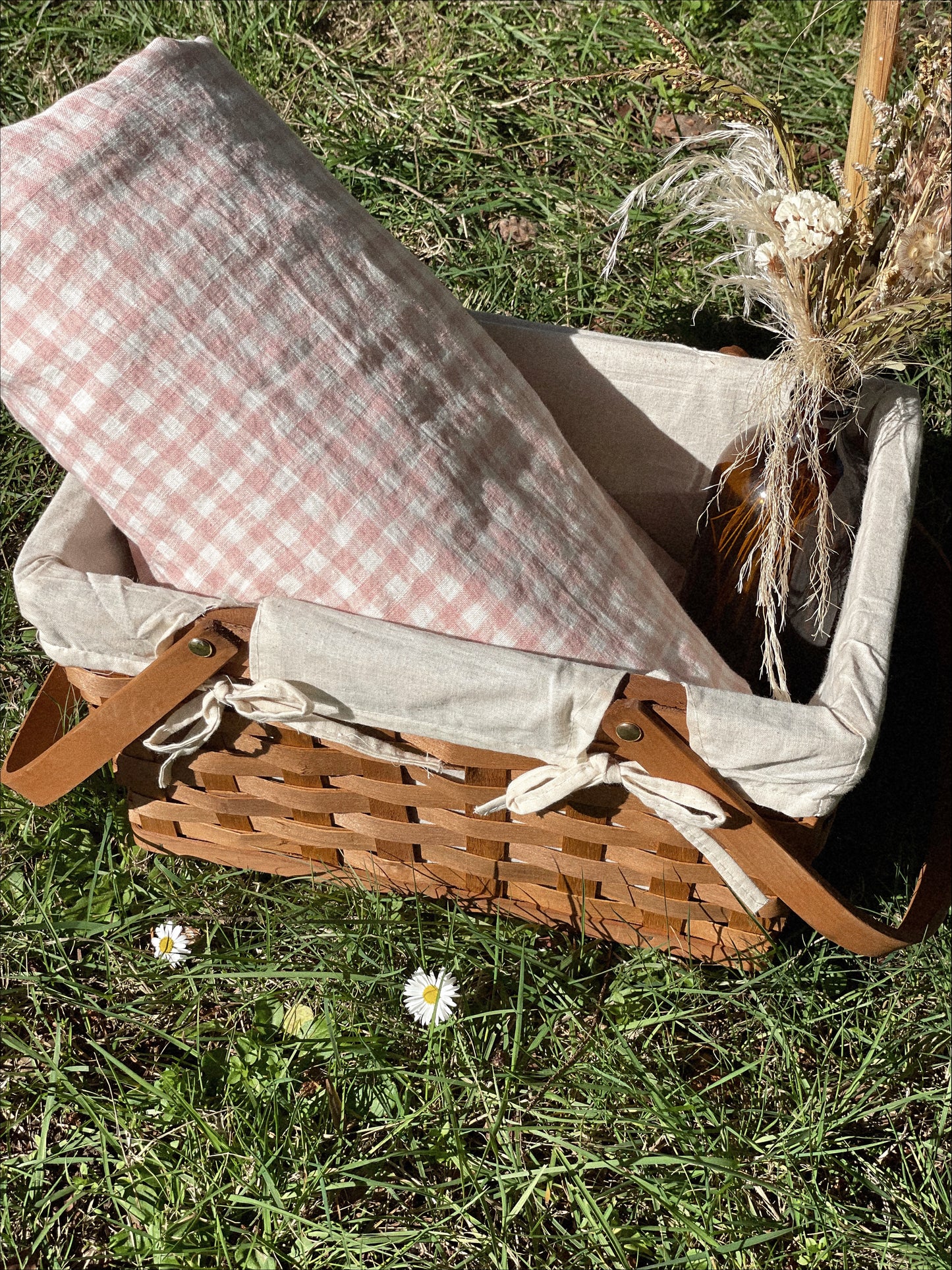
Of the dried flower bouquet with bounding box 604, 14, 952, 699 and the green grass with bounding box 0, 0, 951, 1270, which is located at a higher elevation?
the dried flower bouquet with bounding box 604, 14, 952, 699

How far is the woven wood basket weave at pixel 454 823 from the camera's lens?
112 centimetres

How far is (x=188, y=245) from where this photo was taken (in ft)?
3.67

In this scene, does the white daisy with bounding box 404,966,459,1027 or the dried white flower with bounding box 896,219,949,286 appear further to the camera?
the white daisy with bounding box 404,966,459,1027

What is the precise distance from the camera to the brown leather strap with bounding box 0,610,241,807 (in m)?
1.11

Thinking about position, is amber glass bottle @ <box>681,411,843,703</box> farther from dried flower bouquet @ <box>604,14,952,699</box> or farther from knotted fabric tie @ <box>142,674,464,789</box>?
knotted fabric tie @ <box>142,674,464,789</box>

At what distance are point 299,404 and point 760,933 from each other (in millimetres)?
839

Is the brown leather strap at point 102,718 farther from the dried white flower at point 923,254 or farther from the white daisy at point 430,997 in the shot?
the dried white flower at point 923,254

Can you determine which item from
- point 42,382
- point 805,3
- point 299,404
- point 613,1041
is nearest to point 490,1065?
point 613,1041

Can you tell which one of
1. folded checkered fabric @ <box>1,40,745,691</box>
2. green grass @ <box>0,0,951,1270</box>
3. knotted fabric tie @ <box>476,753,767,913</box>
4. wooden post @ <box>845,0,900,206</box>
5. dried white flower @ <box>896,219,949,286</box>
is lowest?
green grass @ <box>0,0,951,1270</box>

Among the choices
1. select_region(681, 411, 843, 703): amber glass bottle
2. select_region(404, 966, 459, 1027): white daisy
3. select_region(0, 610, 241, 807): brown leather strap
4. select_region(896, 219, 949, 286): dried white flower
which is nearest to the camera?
select_region(896, 219, 949, 286): dried white flower

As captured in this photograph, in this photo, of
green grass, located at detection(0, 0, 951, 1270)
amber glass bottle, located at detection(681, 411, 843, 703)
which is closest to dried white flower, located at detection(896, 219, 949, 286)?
amber glass bottle, located at detection(681, 411, 843, 703)

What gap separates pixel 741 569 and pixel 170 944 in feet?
3.06

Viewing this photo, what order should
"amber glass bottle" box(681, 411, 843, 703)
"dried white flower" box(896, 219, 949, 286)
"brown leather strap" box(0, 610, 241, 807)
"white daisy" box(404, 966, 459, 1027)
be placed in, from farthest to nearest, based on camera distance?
"white daisy" box(404, 966, 459, 1027)
"amber glass bottle" box(681, 411, 843, 703)
"brown leather strap" box(0, 610, 241, 807)
"dried white flower" box(896, 219, 949, 286)

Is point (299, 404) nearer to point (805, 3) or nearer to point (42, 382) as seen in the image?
point (42, 382)
